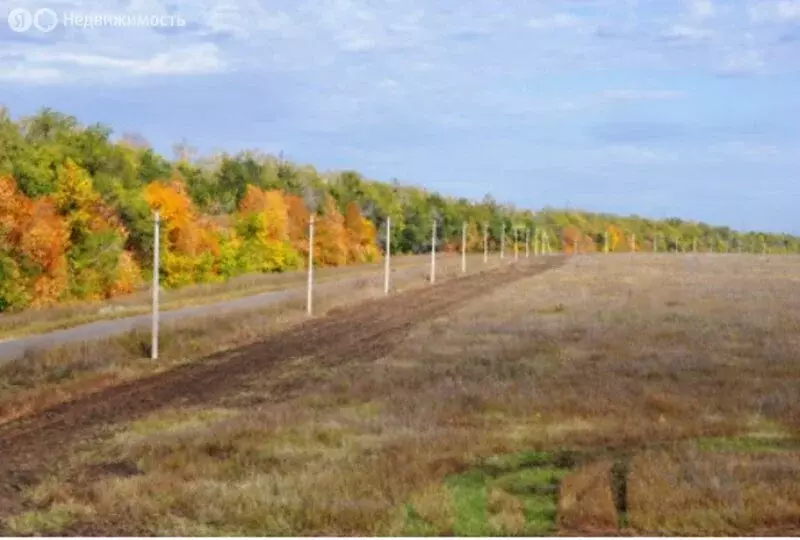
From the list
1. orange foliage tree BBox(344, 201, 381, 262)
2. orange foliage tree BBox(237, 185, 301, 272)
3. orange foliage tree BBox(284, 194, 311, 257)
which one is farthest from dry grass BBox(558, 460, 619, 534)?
orange foliage tree BBox(344, 201, 381, 262)

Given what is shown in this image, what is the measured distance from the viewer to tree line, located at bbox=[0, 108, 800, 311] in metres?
39.8

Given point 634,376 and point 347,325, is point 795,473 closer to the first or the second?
point 634,376

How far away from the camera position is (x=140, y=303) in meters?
41.1

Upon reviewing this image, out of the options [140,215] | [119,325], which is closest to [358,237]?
[140,215]

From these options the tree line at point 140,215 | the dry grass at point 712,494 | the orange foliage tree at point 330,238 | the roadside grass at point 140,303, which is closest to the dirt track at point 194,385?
the dry grass at point 712,494

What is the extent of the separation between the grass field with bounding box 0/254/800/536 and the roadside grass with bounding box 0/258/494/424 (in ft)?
1.70

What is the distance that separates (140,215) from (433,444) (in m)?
39.5

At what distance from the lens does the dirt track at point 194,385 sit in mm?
13219

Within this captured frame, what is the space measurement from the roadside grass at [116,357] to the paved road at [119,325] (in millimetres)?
791

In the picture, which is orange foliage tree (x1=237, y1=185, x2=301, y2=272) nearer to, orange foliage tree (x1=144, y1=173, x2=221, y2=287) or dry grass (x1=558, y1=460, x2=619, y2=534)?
orange foliage tree (x1=144, y1=173, x2=221, y2=287)

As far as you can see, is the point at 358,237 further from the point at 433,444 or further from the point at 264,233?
the point at 433,444

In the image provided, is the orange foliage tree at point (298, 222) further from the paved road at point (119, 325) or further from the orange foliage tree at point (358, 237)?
the paved road at point (119, 325)

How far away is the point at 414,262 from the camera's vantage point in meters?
90.9

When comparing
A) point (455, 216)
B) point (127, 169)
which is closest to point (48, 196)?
point (127, 169)
